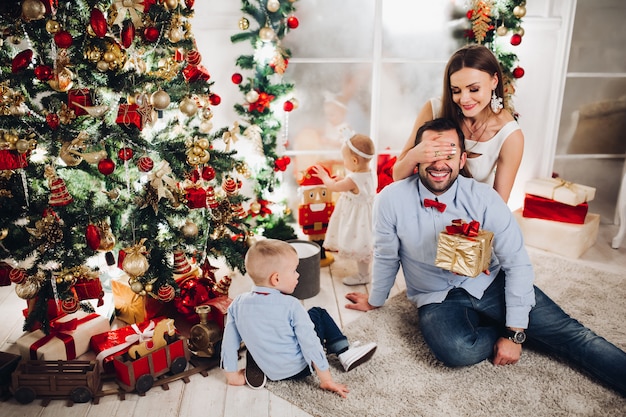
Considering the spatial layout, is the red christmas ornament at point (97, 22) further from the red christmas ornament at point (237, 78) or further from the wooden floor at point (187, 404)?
the wooden floor at point (187, 404)

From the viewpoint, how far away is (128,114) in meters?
2.07

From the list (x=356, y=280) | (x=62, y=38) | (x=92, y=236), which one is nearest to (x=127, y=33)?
(x=62, y=38)

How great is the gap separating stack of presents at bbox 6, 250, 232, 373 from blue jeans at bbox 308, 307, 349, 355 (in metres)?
0.41

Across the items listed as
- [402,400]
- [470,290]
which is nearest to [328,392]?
[402,400]

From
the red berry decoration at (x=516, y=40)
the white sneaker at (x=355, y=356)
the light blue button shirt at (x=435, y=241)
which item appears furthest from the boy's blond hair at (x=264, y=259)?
the red berry decoration at (x=516, y=40)

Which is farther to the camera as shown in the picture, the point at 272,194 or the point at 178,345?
the point at 272,194

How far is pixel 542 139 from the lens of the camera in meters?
3.68

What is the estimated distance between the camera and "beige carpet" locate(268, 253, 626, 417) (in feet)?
6.31

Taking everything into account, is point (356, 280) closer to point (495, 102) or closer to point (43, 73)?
point (495, 102)

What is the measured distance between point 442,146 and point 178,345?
1.32 meters

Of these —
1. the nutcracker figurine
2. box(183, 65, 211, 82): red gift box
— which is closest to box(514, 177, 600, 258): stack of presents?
the nutcracker figurine

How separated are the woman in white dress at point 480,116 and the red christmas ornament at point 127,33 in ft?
3.92

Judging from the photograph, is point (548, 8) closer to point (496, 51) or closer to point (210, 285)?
point (496, 51)

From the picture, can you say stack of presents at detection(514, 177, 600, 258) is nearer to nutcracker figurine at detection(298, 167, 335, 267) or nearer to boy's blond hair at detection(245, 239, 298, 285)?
nutcracker figurine at detection(298, 167, 335, 267)
